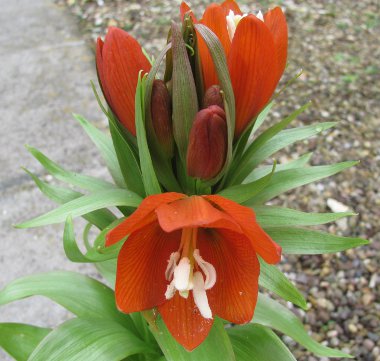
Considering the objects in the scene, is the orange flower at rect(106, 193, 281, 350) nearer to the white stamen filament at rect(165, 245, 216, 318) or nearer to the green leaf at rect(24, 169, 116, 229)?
the white stamen filament at rect(165, 245, 216, 318)

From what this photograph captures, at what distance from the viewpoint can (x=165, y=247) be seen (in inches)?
33.3

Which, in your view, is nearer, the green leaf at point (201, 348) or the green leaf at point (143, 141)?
the green leaf at point (143, 141)

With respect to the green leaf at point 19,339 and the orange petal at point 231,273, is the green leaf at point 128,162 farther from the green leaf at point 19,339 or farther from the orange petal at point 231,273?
the green leaf at point 19,339

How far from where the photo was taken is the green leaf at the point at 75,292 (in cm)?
121

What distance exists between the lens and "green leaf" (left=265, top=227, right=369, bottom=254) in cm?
99

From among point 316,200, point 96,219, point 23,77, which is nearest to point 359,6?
point 316,200

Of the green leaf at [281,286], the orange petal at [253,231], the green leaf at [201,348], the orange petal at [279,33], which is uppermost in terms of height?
the orange petal at [279,33]

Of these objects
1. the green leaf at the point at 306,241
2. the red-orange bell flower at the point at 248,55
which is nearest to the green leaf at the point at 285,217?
the green leaf at the point at 306,241

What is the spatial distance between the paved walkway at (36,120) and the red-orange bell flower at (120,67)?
1.22 meters

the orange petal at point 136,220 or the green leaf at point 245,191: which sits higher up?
the orange petal at point 136,220

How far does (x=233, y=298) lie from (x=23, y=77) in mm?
2507

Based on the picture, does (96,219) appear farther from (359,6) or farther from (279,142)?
(359,6)

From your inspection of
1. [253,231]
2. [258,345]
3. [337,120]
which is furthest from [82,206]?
[337,120]

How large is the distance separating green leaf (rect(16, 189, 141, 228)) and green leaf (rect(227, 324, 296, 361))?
0.42 metres
